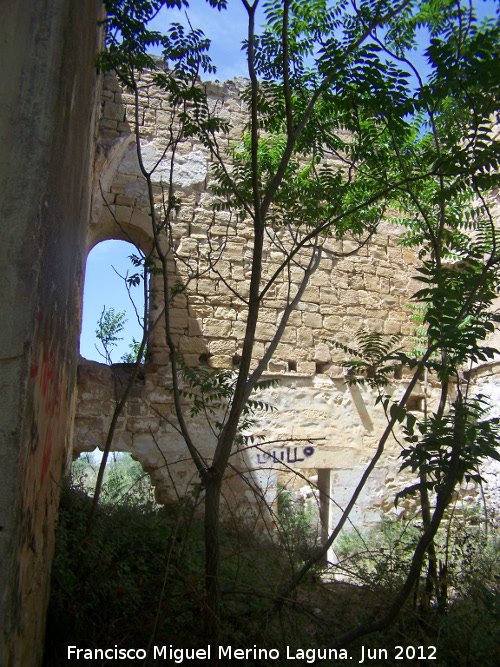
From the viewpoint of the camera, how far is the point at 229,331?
21.3 ft

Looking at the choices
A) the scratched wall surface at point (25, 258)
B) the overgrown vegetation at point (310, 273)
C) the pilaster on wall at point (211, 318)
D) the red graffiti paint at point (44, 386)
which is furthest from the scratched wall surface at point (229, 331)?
the scratched wall surface at point (25, 258)

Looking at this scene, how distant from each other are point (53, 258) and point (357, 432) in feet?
17.3

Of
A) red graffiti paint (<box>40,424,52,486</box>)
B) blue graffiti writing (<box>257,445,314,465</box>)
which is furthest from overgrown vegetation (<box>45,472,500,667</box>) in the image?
blue graffiti writing (<box>257,445,314,465</box>)

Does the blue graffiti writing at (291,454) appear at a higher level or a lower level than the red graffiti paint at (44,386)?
higher

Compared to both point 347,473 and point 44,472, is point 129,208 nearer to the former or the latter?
point 347,473

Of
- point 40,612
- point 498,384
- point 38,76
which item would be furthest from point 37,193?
point 498,384

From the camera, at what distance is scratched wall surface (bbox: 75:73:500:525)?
6035 mm

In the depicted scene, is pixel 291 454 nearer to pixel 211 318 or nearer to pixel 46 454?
pixel 211 318

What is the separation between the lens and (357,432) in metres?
6.79

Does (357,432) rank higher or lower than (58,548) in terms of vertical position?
higher

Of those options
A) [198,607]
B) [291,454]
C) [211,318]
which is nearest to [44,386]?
[198,607]

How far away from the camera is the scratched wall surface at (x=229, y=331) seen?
19.8 ft

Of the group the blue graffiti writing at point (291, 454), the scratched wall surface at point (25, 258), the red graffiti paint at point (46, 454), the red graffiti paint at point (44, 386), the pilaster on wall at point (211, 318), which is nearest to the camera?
the scratched wall surface at point (25, 258)

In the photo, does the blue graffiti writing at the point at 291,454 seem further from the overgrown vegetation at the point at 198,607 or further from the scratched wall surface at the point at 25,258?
the scratched wall surface at the point at 25,258
